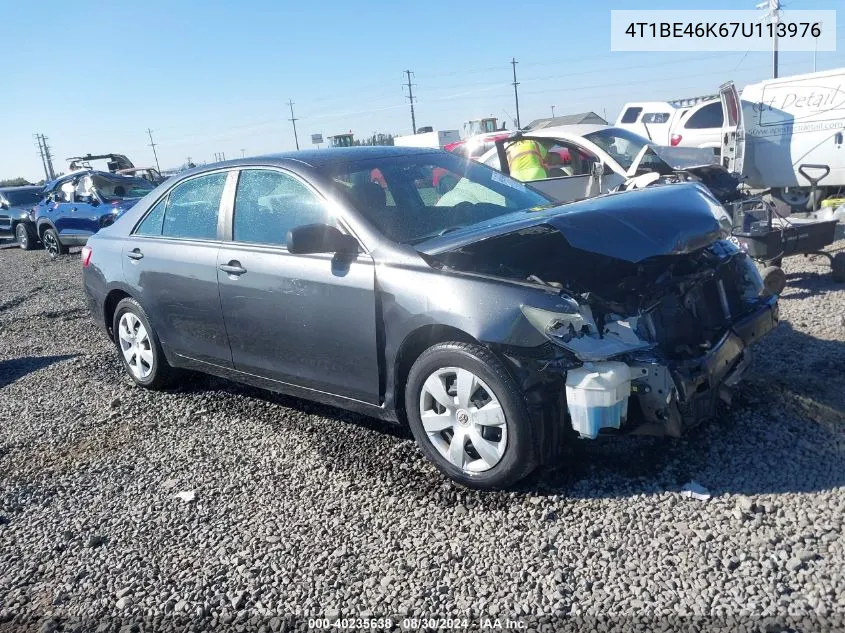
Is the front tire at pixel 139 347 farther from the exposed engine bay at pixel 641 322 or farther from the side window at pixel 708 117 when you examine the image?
the side window at pixel 708 117

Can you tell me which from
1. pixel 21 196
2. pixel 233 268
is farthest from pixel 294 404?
pixel 21 196

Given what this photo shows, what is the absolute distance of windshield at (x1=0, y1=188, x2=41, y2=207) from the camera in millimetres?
20203

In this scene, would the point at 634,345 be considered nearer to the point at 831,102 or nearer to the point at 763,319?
the point at 763,319

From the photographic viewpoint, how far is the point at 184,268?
481 centimetres

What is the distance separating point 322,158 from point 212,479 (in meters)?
2.02

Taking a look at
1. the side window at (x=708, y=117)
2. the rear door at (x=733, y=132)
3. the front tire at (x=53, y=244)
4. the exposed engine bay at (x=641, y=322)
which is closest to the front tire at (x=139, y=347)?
the exposed engine bay at (x=641, y=322)

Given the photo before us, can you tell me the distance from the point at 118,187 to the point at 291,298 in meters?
12.9

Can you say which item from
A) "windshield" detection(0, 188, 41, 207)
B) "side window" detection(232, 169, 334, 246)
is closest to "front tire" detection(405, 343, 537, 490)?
"side window" detection(232, 169, 334, 246)

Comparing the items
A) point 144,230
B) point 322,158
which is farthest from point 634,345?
point 144,230

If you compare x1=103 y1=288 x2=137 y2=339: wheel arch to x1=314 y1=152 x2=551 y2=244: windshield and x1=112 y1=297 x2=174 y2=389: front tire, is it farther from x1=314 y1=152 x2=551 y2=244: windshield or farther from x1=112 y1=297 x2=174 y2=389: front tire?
x1=314 y1=152 x2=551 y2=244: windshield

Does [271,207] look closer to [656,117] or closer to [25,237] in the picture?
[656,117]

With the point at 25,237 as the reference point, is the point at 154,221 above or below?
above

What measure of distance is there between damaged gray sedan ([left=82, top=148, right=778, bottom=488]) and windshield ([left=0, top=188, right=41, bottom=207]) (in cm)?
1813

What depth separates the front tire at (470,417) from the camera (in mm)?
3240
